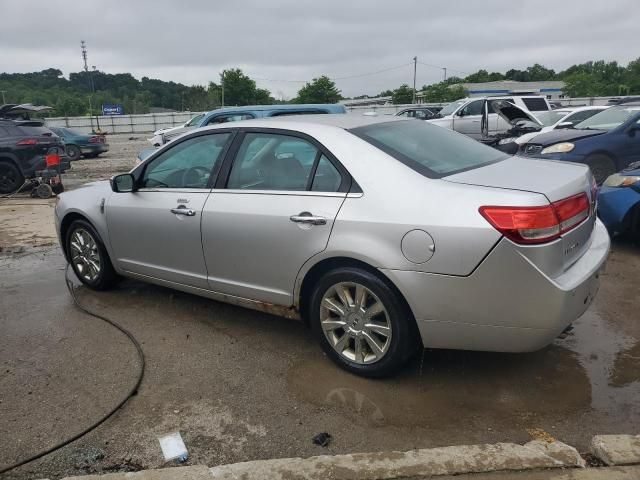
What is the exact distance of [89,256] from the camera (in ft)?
16.5

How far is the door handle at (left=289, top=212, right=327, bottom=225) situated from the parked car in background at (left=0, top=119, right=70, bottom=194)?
1036cm

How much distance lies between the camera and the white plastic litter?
2672 mm

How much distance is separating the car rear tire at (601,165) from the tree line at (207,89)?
1631 inches

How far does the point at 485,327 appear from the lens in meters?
2.84

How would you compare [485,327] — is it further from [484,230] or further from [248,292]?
[248,292]

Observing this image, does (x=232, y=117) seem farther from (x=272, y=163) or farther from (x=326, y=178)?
(x=326, y=178)

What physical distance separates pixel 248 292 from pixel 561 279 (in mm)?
1999

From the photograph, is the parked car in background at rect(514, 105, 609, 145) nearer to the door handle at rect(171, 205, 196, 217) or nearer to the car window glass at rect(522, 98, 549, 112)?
the car window glass at rect(522, 98, 549, 112)

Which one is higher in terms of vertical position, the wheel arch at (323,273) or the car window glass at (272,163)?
the car window glass at (272,163)

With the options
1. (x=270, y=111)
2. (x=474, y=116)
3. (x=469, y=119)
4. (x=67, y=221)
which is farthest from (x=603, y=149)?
(x=474, y=116)

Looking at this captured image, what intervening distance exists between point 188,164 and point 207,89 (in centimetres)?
6530


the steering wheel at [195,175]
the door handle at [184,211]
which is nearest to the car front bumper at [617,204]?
the steering wheel at [195,175]

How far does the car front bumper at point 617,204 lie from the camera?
18.3 feet

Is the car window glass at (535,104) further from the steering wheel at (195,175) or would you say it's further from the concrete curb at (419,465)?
the concrete curb at (419,465)
